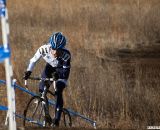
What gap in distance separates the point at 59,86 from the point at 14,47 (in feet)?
33.5

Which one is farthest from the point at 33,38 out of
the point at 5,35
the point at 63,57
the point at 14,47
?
the point at 5,35

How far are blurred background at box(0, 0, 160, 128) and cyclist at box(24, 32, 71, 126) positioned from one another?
2.59 metres

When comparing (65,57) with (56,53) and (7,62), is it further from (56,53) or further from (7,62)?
(7,62)

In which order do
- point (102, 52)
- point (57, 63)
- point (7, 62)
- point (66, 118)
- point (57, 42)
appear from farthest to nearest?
1. point (102, 52)
2. point (66, 118)
3. point (57, 63)
4. point (57, 42)
5. point (7, 62)

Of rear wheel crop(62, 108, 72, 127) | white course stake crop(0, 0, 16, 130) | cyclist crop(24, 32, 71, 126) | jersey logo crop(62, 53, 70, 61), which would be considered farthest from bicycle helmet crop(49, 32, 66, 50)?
white course stake crop(0, 0, 16, 130)

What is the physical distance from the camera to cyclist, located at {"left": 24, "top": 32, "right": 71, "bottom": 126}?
939cm

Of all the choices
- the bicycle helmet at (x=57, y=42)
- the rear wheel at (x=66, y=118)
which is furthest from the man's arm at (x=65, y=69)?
the rear wheel at (x=66, y=118)

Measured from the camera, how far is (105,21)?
81.2ft

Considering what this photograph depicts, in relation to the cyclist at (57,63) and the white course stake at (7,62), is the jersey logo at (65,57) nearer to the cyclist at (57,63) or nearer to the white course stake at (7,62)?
the cyclist at (57,63)

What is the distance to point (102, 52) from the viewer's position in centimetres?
2109

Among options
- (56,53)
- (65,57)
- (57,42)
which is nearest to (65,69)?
(65,57)

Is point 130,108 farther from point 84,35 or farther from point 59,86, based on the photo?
point 84,35

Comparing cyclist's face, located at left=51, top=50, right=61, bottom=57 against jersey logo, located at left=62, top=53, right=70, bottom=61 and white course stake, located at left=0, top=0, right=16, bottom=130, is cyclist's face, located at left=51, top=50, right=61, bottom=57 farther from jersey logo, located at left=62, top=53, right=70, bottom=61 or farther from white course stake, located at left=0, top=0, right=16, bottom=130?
white course stake, located at left=0, top=0, right=16, bottom=130

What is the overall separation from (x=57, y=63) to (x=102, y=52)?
11.4 meters
